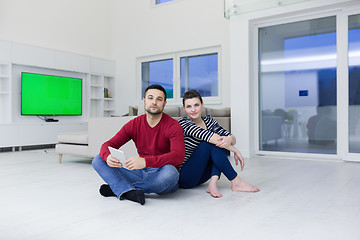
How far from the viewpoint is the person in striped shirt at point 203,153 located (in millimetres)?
2299

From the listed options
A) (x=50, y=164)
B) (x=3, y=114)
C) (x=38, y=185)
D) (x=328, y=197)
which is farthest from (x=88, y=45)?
(x=328, y=197)

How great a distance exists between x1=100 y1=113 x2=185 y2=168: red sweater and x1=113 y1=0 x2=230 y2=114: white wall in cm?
417

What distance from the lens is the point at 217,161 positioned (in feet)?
7.60

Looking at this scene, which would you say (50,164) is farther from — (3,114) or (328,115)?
(328,115)

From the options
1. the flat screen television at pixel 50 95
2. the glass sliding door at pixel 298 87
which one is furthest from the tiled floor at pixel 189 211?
the flat screen television at pixel 50 95

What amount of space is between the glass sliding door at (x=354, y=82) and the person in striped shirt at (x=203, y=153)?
2.31 m

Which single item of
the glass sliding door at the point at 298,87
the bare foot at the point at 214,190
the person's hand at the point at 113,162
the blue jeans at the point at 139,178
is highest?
the glass sliding door at the point at 298,87

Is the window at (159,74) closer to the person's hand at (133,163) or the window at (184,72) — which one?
the window at (184,72)

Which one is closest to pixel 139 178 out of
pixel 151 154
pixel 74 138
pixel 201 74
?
pixel 151 154

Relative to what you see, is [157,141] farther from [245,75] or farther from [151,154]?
[245,75]

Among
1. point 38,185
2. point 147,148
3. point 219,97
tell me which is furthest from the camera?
point 219,97

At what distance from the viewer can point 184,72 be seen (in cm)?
706

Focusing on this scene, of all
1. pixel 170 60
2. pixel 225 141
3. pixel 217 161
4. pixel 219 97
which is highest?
pixel 170 60

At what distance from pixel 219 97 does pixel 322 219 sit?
186 inches
